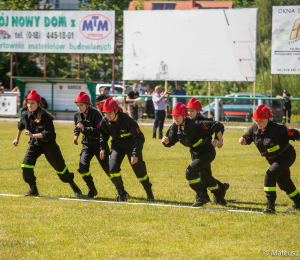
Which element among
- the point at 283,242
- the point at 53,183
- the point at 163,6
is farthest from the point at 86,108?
the point at 163,6

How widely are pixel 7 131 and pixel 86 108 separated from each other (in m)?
13.2

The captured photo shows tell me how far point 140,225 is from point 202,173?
171cm

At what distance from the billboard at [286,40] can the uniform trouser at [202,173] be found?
16.6m

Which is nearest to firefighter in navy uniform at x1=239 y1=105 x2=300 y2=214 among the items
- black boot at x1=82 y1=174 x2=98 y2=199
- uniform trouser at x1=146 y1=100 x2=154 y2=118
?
black boot at x1=82 y1=174 x2=98 y2=199

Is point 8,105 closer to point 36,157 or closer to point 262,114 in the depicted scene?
point 36,157

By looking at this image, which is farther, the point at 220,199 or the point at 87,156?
the point at 87,156

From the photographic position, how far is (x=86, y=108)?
26.8ft

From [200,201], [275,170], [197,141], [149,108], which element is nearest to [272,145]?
[275,170]

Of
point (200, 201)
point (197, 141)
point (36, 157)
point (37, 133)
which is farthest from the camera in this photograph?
point (36, 157)

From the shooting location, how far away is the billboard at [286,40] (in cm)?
2266

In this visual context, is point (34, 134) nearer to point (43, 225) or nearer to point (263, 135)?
point (43, 225)

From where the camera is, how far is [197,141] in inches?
288

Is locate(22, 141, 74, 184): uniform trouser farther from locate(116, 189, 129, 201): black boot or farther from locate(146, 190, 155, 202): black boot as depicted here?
locate(146, 190, 155, 202): black boot

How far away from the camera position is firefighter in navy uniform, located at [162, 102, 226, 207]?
7211mm
